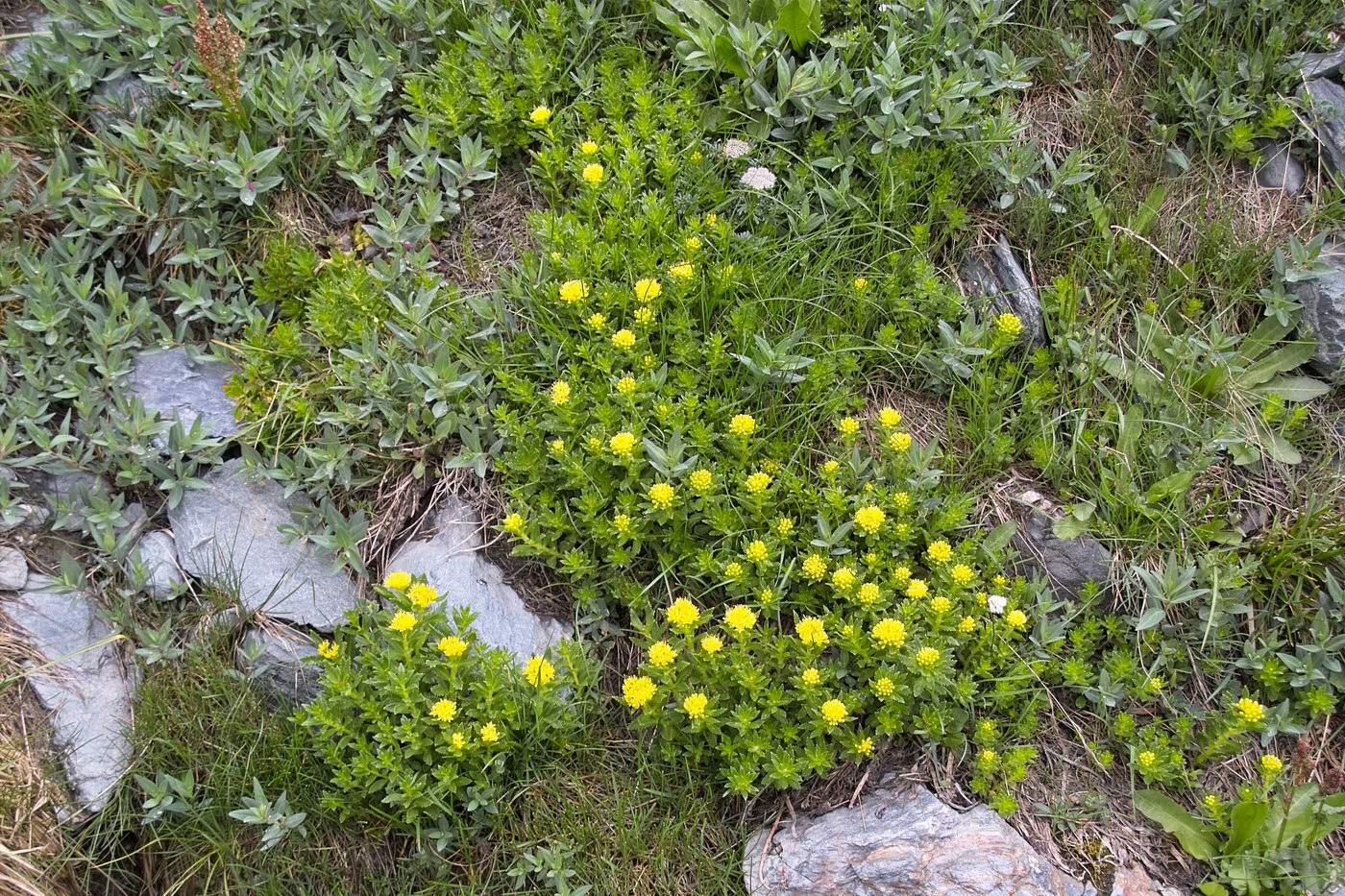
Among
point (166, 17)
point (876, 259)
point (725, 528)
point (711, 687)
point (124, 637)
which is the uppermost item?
point (166, 17)

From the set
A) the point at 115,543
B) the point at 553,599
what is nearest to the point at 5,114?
the point at 115,543

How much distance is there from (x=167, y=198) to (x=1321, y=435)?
4.37 meters

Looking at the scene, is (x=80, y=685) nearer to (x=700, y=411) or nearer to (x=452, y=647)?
(x=452, y=647)

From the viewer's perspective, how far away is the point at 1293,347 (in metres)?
3.69

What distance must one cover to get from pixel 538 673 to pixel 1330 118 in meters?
3.61

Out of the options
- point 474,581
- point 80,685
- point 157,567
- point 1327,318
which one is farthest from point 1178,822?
point 80,685

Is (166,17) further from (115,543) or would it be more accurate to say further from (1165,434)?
(1165,434)

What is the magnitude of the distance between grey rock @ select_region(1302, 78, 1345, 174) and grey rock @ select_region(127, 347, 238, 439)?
426 cm

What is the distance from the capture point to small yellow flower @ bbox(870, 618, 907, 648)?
3055 millimetres

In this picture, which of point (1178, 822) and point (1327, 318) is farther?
point (1327, 318)

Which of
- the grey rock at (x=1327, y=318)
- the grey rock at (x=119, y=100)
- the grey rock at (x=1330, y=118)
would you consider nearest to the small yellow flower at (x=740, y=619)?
the grey rock at (x=1327, y=318)

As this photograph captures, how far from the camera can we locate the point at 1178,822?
120 inches

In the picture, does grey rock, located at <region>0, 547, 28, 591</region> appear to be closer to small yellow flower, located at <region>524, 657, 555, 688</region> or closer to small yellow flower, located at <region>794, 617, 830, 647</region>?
small yellow flower, located at <region>524, 657, 555, 688</region>

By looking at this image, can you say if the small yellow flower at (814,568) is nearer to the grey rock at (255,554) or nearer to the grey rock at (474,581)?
the grey rock at (474,581)
